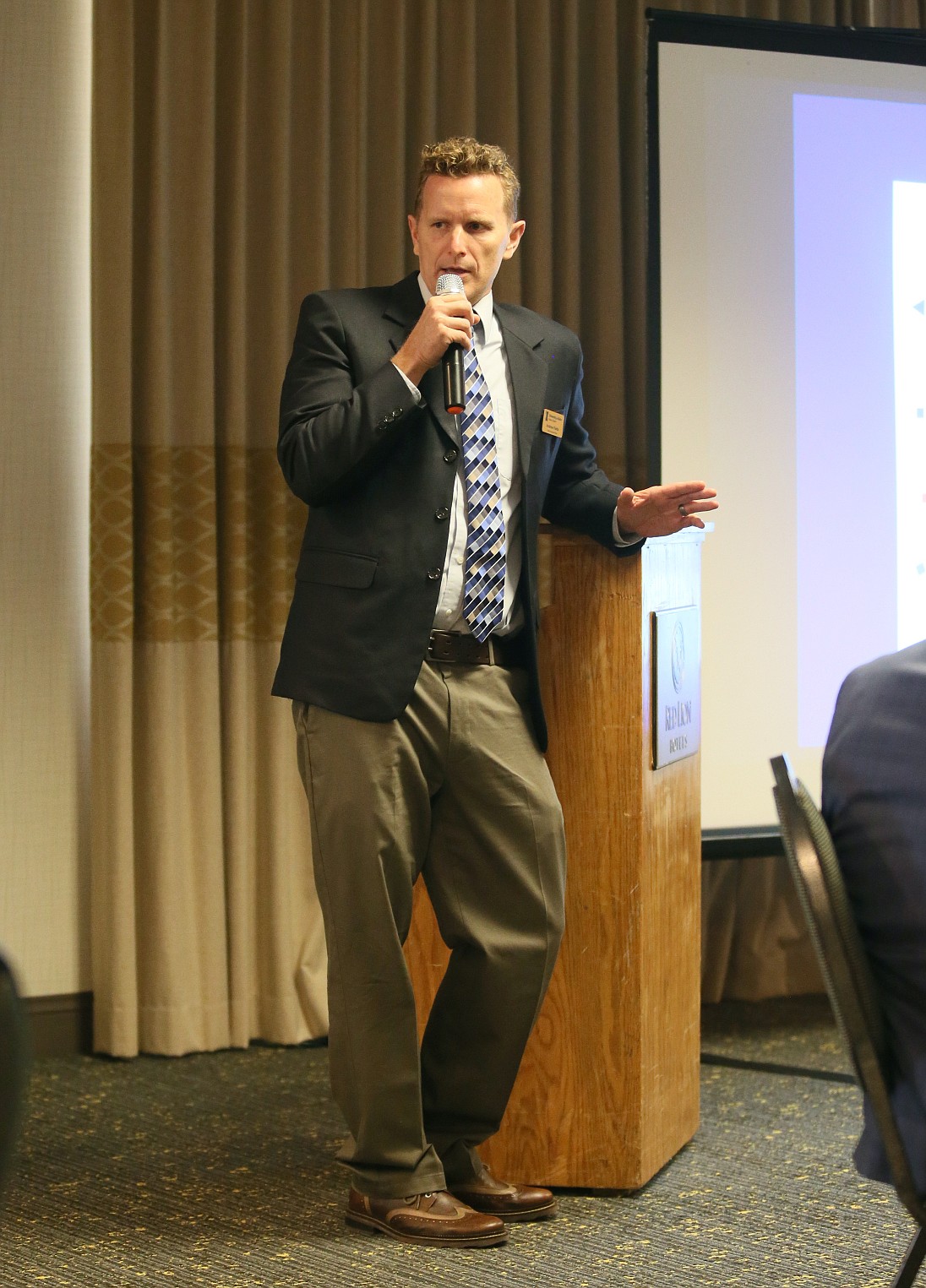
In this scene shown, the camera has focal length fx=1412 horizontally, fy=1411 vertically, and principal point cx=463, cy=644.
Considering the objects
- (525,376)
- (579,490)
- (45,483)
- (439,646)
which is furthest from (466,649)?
(45,483)

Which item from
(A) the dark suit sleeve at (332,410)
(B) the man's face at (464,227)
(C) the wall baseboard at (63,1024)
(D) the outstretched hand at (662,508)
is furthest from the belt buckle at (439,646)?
(C) the wall baseboard at (63,1024)

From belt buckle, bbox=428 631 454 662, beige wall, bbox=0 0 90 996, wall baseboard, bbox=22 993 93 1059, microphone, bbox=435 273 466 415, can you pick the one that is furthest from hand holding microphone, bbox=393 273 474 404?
wall baseboard, bbox=22 993 93 1059

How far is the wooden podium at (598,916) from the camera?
8.29 ft

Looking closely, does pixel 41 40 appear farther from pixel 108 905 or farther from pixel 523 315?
pixel 108 905

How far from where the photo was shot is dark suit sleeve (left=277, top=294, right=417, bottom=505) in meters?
2.18

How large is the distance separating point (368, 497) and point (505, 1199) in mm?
1221

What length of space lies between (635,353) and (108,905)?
1959mm

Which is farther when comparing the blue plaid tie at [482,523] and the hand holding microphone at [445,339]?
the blue plaid tie at [482,523]

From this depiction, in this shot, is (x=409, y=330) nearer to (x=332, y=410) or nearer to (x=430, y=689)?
(x=332, y=410)

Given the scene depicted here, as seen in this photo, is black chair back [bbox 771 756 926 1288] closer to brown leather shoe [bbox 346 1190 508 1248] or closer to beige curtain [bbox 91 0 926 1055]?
brown leather shoe [bbox 346 1190 508 1248]

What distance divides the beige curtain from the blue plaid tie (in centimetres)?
119

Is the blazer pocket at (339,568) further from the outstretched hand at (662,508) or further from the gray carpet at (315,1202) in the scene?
the gray carpet at (315,1202)

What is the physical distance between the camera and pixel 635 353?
3.77 metres

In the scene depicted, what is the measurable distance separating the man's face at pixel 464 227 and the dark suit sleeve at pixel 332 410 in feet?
0.61
